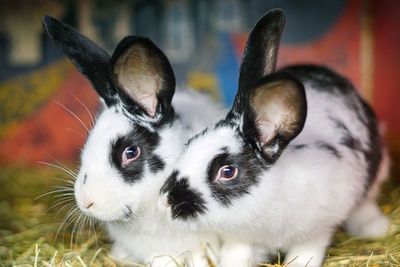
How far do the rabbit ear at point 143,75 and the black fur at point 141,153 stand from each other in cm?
10

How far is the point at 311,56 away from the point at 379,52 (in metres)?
0.57

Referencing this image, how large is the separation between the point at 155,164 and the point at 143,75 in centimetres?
38

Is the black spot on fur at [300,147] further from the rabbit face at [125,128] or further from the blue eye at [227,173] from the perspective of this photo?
the rabbit face at [125,128]

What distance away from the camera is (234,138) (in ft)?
6.71

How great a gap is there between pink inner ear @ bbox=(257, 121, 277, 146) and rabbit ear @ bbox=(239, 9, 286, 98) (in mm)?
164

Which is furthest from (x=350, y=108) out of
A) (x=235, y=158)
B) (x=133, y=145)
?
(x=133, y=145)

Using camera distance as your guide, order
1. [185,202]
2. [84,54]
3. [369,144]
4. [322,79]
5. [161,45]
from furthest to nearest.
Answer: [161,45]
[322,79]
[369,144]
[84,54]
[185,202]

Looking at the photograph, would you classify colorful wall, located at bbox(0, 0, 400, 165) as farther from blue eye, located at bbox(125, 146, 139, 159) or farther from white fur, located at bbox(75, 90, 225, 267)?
blue eye, located at bbox(125, 146, 139, 159)

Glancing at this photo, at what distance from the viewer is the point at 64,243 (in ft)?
8.80

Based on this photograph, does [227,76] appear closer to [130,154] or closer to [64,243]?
[64,243]

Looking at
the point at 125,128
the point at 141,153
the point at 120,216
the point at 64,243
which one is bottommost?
the point at 64,243

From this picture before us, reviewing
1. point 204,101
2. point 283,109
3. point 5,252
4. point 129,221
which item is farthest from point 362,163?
point 5,252

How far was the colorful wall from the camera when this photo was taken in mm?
4297

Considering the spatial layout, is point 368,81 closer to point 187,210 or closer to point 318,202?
point 318,202
